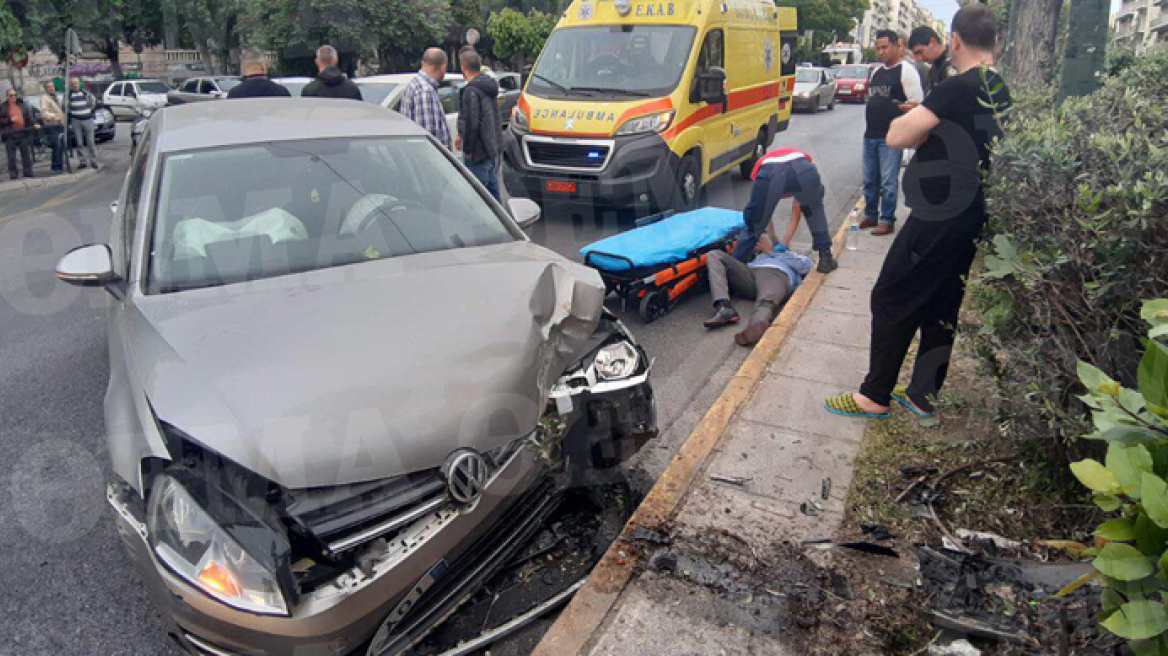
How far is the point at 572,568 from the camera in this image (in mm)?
2955

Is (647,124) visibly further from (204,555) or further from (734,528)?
(204,555)

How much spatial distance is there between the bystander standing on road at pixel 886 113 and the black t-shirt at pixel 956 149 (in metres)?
3.66

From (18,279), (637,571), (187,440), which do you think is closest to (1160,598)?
(637,571)

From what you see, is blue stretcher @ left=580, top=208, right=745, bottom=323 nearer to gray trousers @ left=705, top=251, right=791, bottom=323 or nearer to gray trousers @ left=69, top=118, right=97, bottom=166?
gray trousers @ left=705, top=251, right=791, bottom=323

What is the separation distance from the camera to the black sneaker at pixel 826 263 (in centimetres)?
669

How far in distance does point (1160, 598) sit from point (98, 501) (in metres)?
4.01

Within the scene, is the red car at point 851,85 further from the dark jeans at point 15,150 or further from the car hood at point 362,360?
the car hood at point 362,360

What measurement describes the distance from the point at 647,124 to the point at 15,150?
12285 millimetres

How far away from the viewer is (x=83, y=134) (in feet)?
51.0

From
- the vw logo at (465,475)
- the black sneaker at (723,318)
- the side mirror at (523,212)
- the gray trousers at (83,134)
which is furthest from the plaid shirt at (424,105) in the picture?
the gray trousers at (83,134)

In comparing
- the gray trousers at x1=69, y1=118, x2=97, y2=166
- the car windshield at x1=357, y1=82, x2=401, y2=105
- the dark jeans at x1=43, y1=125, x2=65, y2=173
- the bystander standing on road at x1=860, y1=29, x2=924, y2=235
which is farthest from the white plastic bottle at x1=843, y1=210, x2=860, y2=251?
the gray trousers at x1=69, y1=118, x2=97, y2=166

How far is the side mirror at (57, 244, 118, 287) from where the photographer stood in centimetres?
324

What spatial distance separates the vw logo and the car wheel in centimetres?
651

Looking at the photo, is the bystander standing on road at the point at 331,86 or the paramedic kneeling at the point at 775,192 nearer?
the paramedic kneeling at the point at 775,192
